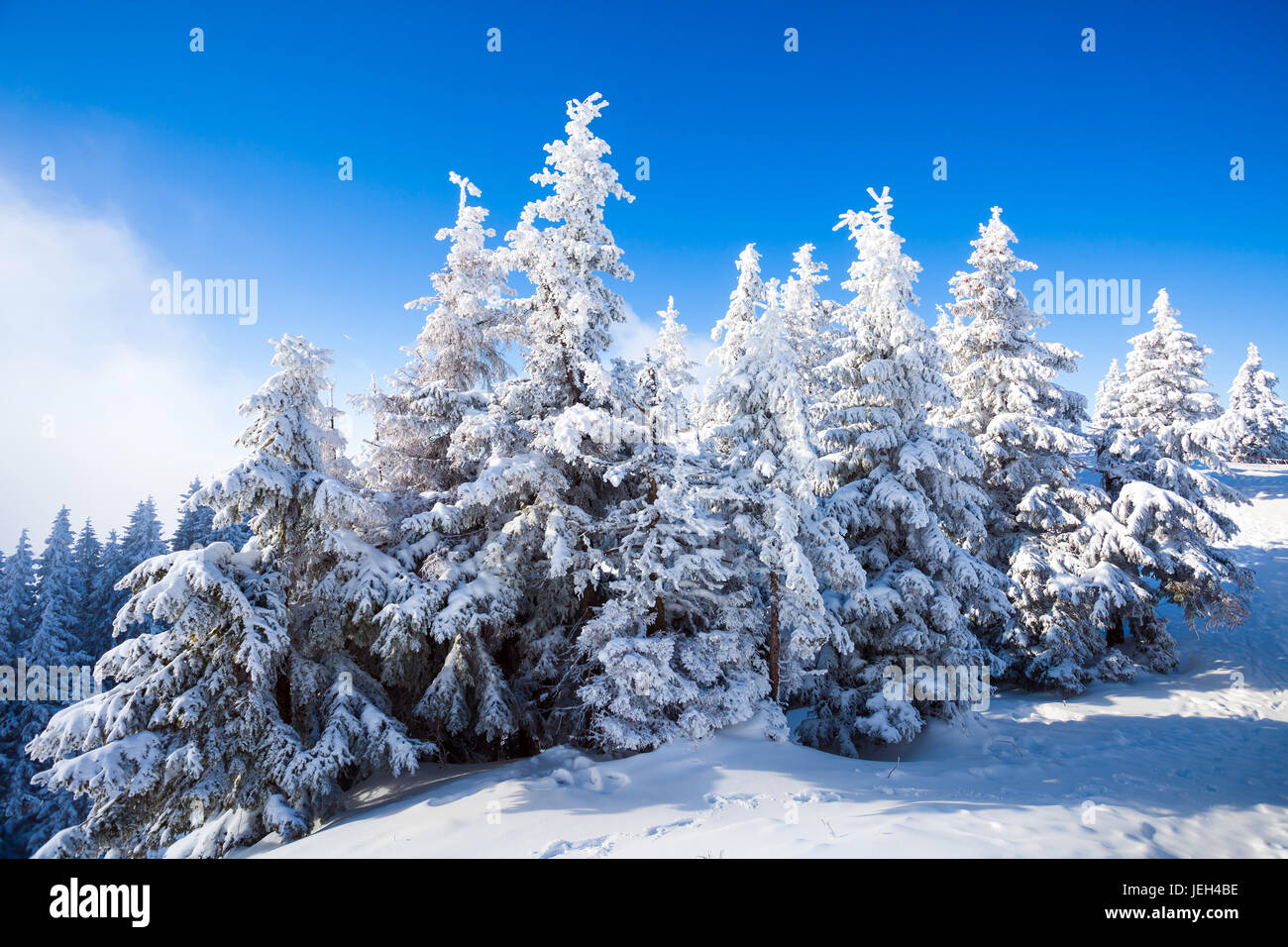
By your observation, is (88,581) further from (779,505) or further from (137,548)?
(779,505)

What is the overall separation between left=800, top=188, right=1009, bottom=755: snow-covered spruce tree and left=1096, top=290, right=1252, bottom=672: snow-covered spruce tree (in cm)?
754

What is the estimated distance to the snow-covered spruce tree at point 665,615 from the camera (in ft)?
33.4

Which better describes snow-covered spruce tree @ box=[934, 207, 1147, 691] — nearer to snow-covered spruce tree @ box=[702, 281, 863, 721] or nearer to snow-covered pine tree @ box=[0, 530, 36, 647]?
snow-covered spruce tree @ box=[702, 281, 863, 721]

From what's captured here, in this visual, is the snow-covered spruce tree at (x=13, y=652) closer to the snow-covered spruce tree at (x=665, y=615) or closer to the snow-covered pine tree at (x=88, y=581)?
the snow-covered pine tree at (x=88, y=581)

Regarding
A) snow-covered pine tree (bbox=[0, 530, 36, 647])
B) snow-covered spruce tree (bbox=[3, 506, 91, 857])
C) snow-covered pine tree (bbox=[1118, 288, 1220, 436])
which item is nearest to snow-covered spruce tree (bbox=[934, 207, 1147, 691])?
snow-covered pine tree (bbox=[1118, 288, 1220, 436])

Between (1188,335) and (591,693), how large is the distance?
32232mm

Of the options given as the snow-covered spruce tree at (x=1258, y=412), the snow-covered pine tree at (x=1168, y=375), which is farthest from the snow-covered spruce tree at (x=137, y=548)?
the snow-covered spruce tree at (x=1258, y=412)

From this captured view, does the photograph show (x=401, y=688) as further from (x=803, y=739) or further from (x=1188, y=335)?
→ (x=1188, y=335)

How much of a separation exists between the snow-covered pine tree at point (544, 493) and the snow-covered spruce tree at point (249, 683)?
1541 mm

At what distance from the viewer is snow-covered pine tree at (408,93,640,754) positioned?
11.2 m

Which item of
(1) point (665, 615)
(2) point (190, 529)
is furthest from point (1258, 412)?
(2) point (190, 529)
